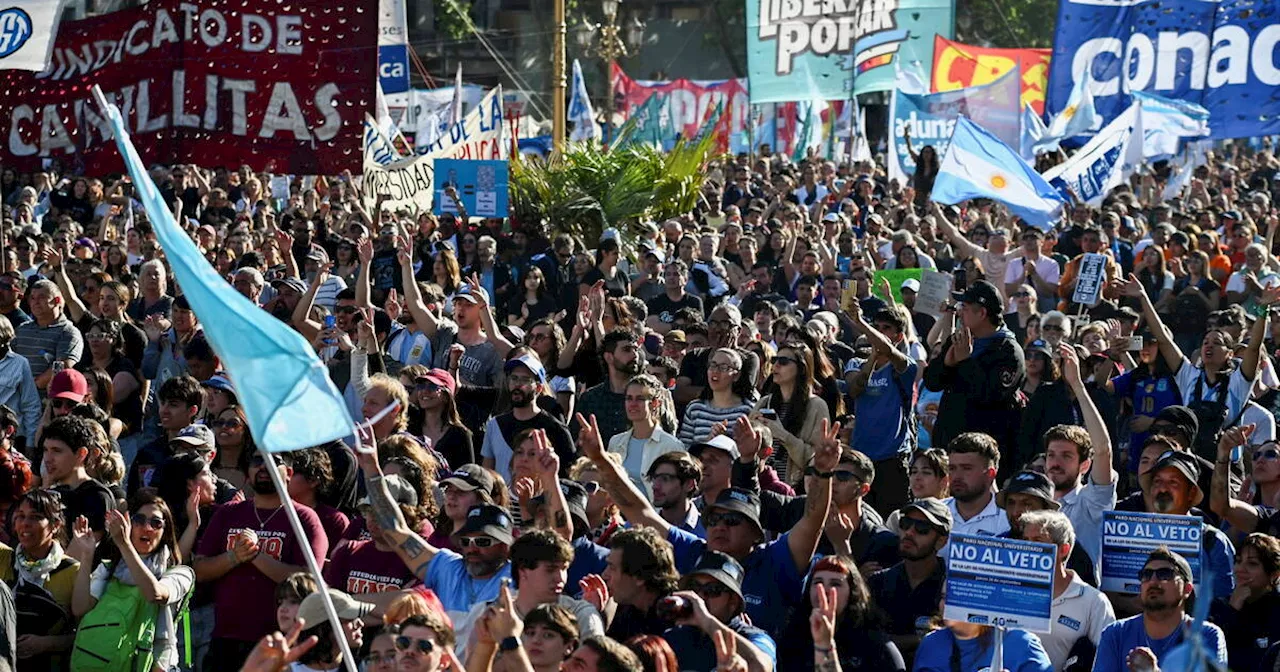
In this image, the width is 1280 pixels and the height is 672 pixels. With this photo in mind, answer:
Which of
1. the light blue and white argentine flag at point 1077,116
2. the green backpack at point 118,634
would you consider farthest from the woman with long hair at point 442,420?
the light blue and white argentine flag at point 1077,116

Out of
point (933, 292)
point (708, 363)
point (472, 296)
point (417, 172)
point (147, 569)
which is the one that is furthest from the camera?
point (417, 172)

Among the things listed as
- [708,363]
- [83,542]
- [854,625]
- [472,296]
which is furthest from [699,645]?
[472,296]

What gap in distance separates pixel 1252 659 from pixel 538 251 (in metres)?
10.3

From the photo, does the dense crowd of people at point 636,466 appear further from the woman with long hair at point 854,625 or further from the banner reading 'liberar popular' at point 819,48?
the banner reading 'liberar popular' at point 819,48

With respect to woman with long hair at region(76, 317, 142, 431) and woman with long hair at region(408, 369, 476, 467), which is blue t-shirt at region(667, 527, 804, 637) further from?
woman with long hair at region(76, 317, 142, 431)

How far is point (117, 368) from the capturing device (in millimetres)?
10992

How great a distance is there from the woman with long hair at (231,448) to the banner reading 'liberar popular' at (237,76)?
4370mm

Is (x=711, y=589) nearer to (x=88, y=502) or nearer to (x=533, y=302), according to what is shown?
(x=88, y=502)

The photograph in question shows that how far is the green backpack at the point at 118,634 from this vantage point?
6.93m

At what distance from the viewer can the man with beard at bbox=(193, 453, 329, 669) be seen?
7082 mm

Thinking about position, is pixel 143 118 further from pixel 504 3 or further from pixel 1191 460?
pixel 504 3

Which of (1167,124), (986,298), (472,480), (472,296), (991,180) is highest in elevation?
(1167,124)

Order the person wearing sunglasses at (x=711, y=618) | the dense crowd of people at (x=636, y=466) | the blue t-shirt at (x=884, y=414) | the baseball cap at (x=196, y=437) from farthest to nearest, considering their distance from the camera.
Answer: the blue t-shirt at (x=884, y=414) < the baseball cap at (x=196, y=437) < the dense crowd of people at (x=636, y=466) < the person wearing sunglasses at (x=711, y=618)

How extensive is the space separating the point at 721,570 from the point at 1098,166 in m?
14.3
